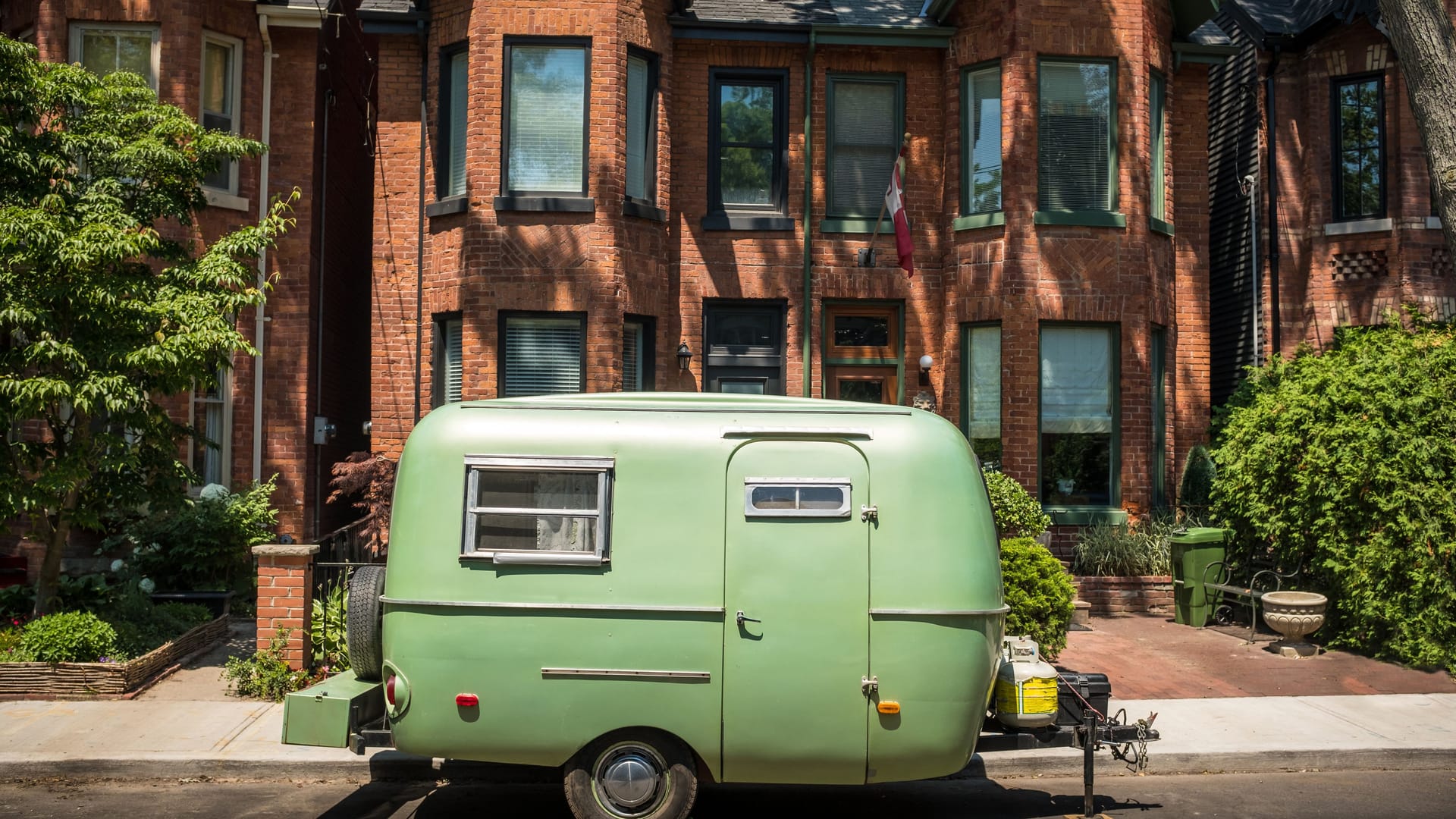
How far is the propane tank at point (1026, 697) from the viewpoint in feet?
21.9

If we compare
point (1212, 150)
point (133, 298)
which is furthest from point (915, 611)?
point (1212, 150)

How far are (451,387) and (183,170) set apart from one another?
15.3 feet

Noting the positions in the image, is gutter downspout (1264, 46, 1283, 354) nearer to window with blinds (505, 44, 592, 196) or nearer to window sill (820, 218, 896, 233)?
window sill (820, 218, 896, 233)

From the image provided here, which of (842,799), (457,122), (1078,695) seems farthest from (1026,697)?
(457,122)

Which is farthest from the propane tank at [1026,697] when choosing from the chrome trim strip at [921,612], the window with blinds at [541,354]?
the window with blinds at [541,354]

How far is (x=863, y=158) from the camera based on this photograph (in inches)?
604

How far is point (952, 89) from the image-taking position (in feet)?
49.0

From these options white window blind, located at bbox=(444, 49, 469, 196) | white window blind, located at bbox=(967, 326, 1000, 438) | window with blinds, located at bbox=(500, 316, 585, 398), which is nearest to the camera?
window with blinds, located at bbox=(500, 316, 585, 398)

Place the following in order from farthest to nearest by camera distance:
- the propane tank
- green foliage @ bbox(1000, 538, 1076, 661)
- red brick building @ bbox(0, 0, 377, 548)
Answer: red brick building @ bbox(0, 0, 377, 548), green foliage @ bbox(1000, 538, 1076, 661), the propane tank

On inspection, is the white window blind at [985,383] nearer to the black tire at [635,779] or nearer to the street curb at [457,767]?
the street curb at [457,767]

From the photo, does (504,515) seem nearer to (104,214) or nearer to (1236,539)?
(104,214)

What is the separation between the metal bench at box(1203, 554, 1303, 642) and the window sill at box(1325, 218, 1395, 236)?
20.2 feet

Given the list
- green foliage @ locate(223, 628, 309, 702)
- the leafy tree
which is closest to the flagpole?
the leafy tree

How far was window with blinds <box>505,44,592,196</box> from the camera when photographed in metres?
13.9
